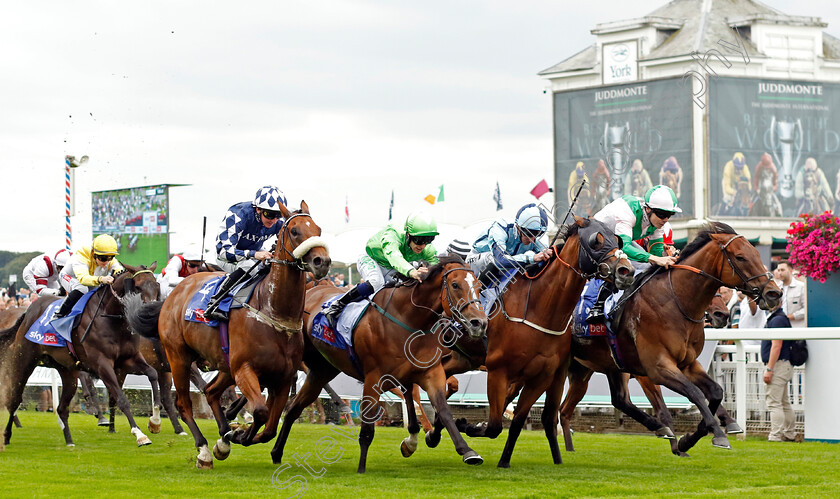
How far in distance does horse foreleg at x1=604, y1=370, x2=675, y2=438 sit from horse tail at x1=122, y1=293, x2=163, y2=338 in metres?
3.83

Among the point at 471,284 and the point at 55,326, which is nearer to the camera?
the point at 471,284

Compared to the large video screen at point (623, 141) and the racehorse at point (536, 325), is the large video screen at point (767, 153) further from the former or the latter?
the racehorse at point (536, 325)

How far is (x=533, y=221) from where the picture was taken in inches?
355

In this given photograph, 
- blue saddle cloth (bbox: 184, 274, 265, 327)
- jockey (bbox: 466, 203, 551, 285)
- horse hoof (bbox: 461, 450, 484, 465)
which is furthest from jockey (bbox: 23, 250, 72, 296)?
horse hoof (bbox: 461, 450, 484, 465)

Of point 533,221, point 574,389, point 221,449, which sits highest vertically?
point 533,221

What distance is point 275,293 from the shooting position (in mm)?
8062

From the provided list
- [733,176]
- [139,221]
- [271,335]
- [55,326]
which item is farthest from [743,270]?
[733,176]

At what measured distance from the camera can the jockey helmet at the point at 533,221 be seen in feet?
29.6

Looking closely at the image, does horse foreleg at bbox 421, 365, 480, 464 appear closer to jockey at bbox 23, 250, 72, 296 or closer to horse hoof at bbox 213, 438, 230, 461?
horse hoof at bbox 213, 438, 230, 461

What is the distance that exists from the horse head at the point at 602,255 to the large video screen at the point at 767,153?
33.7m

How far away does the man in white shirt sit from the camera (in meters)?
11.9

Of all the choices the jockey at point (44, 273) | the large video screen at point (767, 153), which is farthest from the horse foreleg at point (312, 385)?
the large video screen at point (767, 153)

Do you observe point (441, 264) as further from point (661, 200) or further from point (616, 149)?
point (616, 149)

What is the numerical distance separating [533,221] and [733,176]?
110 ft
